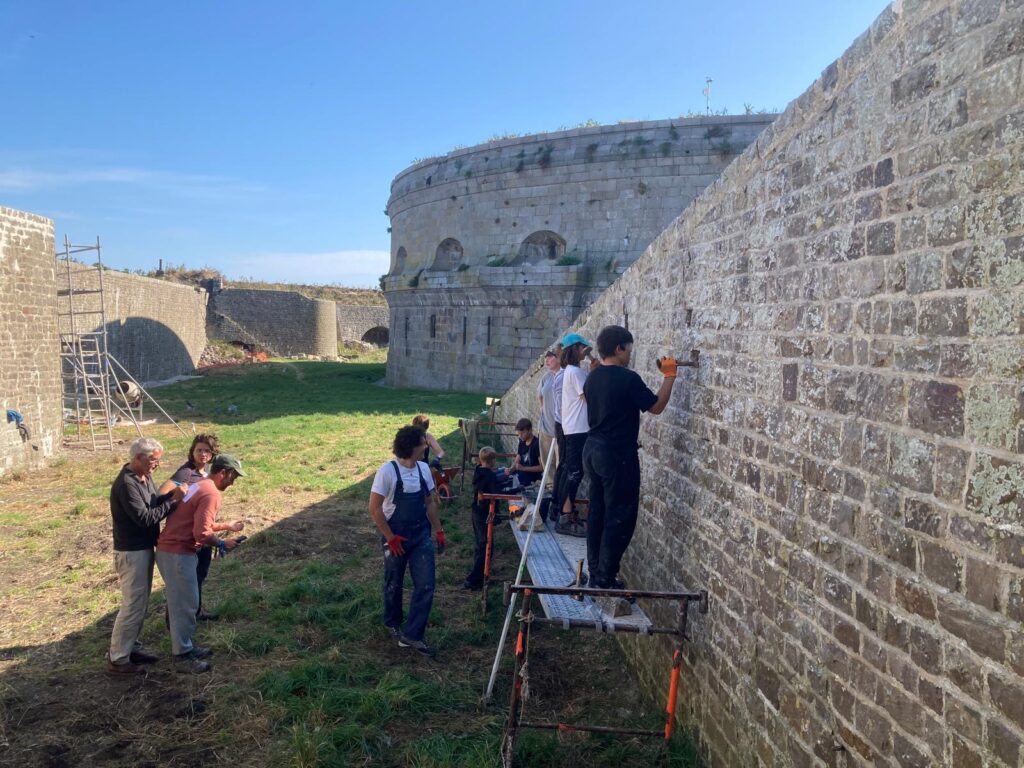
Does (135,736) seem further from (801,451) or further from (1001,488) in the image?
(1001,488)

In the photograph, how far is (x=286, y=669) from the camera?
5348 millimetres

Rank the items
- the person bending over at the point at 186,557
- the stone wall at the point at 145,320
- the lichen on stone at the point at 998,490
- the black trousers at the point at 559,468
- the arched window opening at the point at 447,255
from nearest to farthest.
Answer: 1. the lichen on stone at the point at 998,490
2. the person bending over at the point at 186,557
3. the black trousers at the point at 559,468
4. the stone wall at the point at 145,320
5. the arched window opening at the point at 447,255

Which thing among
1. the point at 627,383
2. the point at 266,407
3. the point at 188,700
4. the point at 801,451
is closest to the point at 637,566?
the point at 627,383

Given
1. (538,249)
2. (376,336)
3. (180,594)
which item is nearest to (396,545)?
(180,594)

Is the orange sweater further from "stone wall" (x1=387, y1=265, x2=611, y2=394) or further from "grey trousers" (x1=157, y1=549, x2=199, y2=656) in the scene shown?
→ "stone wall" (x1=387, y1=265, x2=611, y2=394)

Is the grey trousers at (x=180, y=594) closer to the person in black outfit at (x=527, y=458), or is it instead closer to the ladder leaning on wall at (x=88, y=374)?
the person in black outfit at (x=527, y=458)

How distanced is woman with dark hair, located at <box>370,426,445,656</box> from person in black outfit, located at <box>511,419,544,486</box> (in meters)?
2.24

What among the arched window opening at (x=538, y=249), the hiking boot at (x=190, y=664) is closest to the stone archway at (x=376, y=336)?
the arched window opening at (x=538, y=249)

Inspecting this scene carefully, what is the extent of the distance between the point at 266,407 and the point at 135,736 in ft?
59.0

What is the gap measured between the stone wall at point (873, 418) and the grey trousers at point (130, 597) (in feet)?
12.7

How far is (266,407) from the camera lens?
21703 millimetres

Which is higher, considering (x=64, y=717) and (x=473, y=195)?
(x=473, y=195)

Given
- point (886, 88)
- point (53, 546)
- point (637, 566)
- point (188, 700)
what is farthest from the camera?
point (53, 546)

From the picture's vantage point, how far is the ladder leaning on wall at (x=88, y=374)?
607 inches
